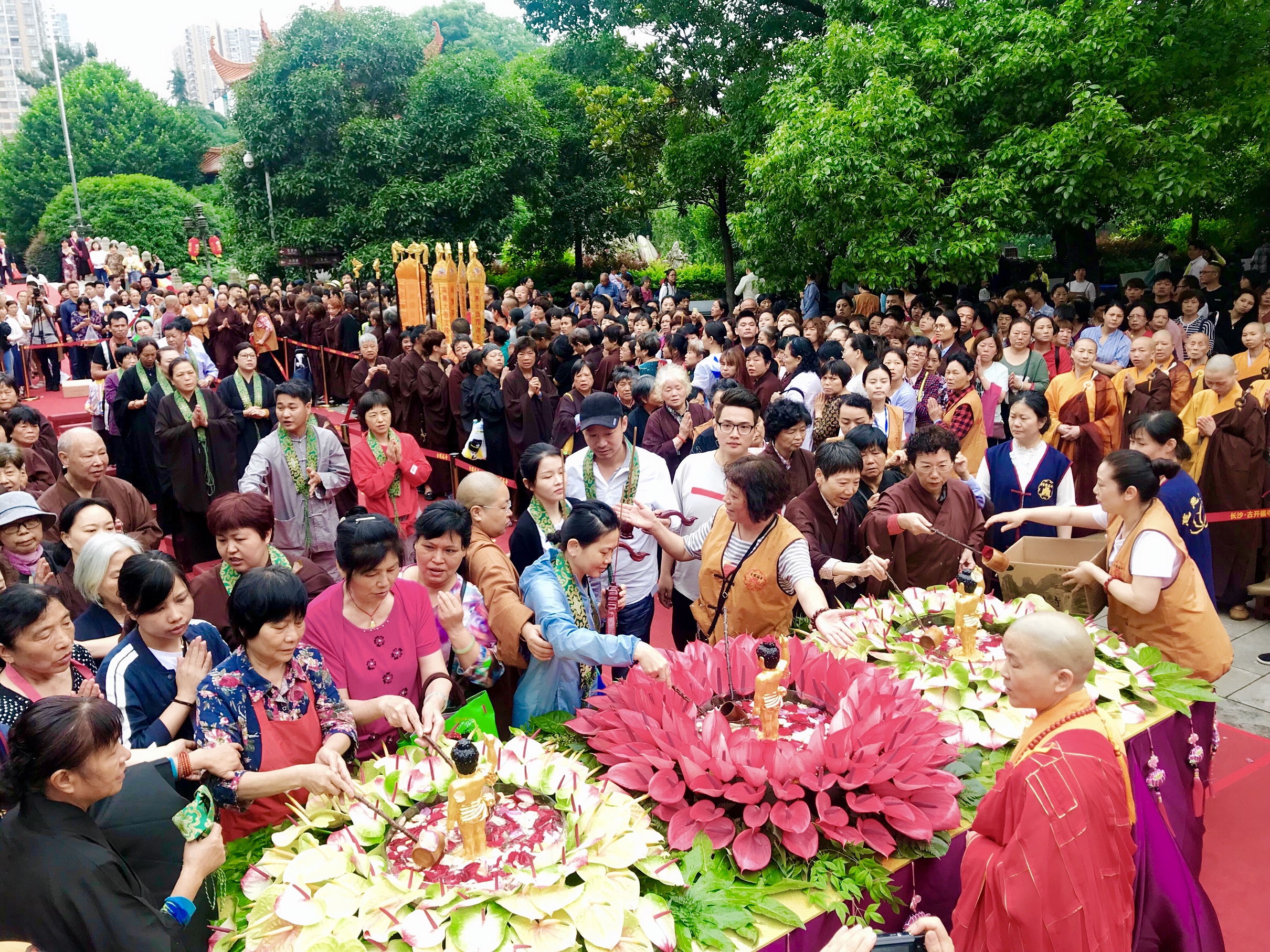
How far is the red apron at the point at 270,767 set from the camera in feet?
8.04

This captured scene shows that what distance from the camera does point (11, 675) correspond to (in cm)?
263

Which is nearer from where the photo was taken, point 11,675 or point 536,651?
point 11,675

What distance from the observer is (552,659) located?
302cm

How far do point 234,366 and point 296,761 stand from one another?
440 inches

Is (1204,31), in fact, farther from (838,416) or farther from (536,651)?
(536,651)

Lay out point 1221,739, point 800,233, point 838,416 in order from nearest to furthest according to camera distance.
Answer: point 1221,739, point 838,416, point 800,233

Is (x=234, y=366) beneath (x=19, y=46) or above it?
beneath

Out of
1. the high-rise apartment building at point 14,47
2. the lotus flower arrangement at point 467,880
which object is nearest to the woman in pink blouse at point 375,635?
the lotus flower arrangement at point 467,880

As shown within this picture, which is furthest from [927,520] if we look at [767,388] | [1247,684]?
[767,388]

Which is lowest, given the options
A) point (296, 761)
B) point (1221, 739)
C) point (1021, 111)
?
point (1221, 739)

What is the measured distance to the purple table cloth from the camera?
233 centimetres

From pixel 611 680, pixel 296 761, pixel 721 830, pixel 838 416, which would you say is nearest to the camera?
pixel 721 830

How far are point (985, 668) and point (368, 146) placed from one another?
58.1 ft

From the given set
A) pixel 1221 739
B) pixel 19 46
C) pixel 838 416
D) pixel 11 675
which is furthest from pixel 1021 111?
pixel 19 46
